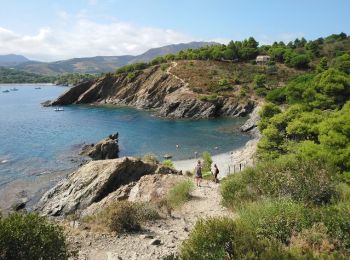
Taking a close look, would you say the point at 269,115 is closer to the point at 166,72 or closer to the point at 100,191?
the point at 100,191

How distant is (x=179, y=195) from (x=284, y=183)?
7859 millimetres

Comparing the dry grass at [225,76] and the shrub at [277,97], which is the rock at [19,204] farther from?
the dry grass at [225,76]

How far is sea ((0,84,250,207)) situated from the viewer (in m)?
51.5

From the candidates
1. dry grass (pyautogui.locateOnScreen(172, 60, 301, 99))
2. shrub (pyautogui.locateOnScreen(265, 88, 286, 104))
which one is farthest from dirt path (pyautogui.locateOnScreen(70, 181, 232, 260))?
dry grass (pyautogui.locateOnScreen(172, 60, 301, 99))

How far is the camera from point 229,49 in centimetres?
14212

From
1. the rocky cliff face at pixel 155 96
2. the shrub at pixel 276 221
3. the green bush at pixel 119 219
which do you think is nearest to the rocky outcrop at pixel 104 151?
the green bush at pixel 119 219

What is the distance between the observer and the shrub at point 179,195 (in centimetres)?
2466

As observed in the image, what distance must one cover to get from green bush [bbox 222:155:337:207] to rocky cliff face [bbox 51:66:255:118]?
7776 centimetres

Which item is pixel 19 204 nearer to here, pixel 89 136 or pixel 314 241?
pixel 314 241

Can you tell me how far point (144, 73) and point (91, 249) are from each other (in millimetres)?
122402

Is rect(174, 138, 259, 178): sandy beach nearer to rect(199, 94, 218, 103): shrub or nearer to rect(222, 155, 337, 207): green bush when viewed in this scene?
rect(222, 155, 337, 207): green bush

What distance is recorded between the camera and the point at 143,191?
2892 cm

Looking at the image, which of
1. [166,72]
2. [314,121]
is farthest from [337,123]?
[166,72]

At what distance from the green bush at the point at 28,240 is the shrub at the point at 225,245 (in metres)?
4.08
